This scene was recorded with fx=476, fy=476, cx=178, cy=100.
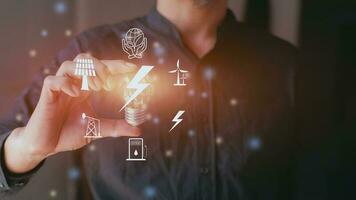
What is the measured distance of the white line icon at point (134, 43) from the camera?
85 cm

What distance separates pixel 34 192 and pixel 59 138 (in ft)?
0.37

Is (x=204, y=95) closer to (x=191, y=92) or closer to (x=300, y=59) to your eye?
(x=191, y=92)

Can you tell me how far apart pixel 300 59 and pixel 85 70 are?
1.28ft

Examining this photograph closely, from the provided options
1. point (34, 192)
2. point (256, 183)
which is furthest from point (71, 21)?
point (256, 183)

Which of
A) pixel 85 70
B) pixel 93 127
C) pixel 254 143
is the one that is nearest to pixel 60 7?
pixel 85 70

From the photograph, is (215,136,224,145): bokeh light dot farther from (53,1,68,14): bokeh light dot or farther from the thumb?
(53,1,68,14): bokeh light dot

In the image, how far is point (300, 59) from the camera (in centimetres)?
88

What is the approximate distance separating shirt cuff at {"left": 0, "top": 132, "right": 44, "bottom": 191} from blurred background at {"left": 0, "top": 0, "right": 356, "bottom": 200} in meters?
0.01

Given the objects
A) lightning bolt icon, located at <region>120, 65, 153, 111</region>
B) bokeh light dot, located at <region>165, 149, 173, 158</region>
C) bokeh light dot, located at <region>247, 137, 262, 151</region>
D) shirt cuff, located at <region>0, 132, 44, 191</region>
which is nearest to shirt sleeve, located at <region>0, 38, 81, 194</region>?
shirt cuff, located at <region>0, 132, 44, 191</region>

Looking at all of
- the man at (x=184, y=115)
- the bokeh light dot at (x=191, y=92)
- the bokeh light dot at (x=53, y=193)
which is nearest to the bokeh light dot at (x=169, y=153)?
the man at (x=184, y=115)

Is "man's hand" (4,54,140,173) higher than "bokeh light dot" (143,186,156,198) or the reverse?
higher

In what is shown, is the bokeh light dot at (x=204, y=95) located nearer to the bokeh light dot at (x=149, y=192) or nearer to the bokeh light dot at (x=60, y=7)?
the bokeh light dot at (x=149, y=192)

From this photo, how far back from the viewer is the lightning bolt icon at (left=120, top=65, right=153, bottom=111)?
2.79 ft

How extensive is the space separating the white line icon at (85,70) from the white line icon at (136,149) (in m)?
0.13
